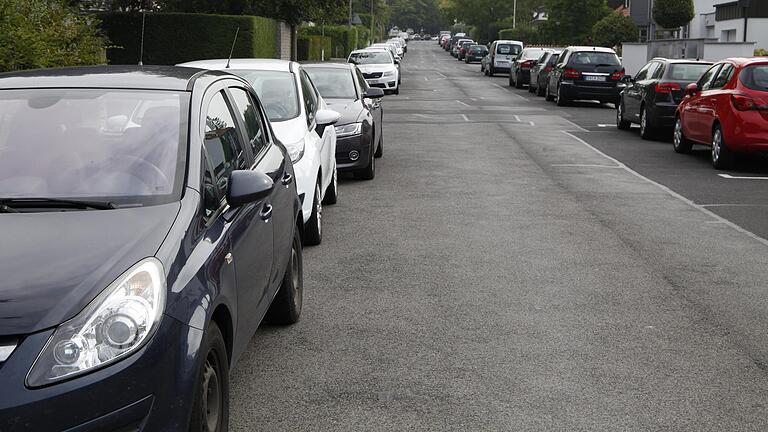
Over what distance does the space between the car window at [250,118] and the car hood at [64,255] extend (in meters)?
1.65

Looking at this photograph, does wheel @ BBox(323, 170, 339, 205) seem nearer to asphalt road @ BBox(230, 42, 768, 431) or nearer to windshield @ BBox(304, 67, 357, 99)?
asphalt road @ BBox(230, 42, 768, 431)

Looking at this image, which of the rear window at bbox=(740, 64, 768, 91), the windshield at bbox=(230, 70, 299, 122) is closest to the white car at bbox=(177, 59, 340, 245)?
the windshield at bbox=(230, 70, 299, 122)

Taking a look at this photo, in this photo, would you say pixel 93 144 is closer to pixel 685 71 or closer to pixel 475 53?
pixel 685 71

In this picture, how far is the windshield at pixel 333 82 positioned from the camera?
14.9 m

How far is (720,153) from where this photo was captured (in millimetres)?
15664

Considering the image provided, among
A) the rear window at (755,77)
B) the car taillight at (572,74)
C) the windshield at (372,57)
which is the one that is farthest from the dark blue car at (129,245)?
the windshield at (372,57)

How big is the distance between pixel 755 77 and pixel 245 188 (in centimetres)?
1234

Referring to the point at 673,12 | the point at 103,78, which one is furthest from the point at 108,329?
the point at 673,12

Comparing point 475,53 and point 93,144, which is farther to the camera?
point 475,53

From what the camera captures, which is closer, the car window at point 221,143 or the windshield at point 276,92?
the car window at point 221,143

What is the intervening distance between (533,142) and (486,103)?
11.9 meters

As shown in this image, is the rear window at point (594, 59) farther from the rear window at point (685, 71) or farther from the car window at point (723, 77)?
the car window at point (723, 77)

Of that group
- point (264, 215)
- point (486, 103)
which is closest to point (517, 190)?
point (264, 215)

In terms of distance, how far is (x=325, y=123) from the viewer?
34.4 ft
